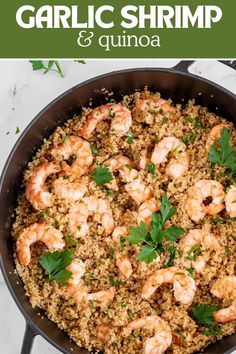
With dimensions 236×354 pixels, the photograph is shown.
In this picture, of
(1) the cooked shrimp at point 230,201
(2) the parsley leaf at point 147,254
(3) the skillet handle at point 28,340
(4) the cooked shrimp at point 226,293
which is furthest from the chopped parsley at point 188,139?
(3) the skillet handle at point 28,340

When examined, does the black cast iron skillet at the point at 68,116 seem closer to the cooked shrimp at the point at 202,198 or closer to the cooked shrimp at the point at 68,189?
the cooked shrimp at the point at 68,189

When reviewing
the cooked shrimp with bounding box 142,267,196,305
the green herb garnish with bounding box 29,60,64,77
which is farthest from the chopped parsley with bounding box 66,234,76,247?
the green herb garnish with bounding box 29,60,64,77

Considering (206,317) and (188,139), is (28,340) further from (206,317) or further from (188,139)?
(188,139)

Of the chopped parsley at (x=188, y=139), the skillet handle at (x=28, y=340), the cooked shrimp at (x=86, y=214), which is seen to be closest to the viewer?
the skillet handle at (x=28, y=340)

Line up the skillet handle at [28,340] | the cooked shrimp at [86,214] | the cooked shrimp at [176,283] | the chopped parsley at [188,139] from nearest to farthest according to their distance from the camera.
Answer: the skillet handle at [28,340] → the cooked shrimp at [176,283] → the cooked shrimp at [86,214] → the chopped parsley at [188,139]

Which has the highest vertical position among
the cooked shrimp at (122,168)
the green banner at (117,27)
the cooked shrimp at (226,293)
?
the green banner at (117,27)

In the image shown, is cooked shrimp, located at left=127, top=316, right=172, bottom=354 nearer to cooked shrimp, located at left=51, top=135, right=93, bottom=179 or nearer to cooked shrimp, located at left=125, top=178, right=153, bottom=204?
cooked shrimp, located at left=125, top=178, right=153, bottom=204
